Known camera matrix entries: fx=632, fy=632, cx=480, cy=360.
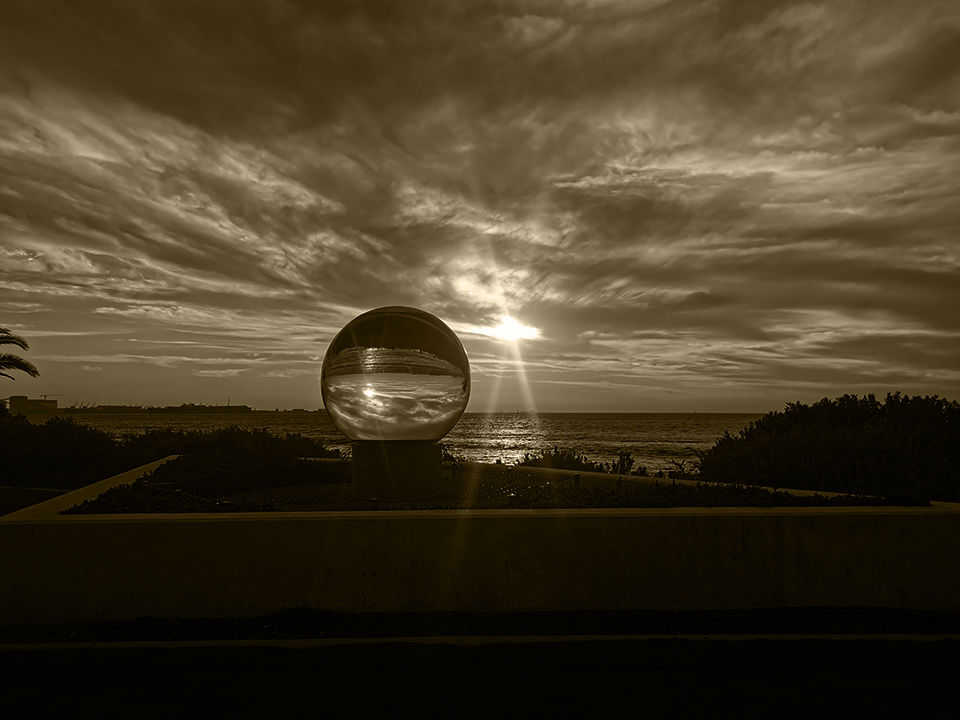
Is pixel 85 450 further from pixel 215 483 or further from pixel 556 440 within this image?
pixel 556 440

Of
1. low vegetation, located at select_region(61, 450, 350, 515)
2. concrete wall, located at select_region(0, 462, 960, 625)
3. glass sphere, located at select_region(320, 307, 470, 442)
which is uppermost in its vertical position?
glass sphere, located at select_region(320, 307, 470, 442)

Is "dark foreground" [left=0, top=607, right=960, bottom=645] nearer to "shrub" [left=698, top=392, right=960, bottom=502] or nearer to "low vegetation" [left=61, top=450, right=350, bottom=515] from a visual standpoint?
"low vegetation" [left=61, top=450, right=350, bottom=515]

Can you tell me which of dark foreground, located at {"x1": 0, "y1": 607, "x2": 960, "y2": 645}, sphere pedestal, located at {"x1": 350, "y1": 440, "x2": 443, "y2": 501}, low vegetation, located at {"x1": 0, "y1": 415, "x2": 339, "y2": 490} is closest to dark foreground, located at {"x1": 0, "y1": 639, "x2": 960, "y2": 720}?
dark foreground, located at {"x1": 0, "y1": 607, "x2": 960, "y2": 645}

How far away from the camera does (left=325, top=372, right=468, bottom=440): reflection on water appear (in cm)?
877

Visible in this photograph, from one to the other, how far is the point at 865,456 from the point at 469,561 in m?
7.95

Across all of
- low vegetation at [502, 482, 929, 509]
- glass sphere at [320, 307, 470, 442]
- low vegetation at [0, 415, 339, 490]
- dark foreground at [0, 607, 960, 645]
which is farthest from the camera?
low vegetation at [0, 415, 339, 490]

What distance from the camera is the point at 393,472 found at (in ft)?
29.7

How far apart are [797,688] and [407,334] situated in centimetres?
629

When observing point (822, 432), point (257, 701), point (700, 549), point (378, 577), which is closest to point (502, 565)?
point (378, 577)

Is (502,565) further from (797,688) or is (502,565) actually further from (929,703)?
(929,703)

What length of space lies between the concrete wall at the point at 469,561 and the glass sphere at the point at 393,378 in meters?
2.97

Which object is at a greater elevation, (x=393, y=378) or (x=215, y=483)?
(x=393, y=378)

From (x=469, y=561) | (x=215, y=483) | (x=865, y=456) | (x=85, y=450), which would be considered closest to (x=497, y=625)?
(x=469, y=561)

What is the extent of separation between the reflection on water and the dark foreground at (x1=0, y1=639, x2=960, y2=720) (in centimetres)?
424
